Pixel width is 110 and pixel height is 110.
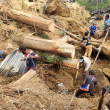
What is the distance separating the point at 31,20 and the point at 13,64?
2431mm

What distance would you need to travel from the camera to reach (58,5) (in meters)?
8.12

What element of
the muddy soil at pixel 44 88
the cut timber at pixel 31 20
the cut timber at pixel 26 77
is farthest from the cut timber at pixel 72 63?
the cut timber at pixel 31 20

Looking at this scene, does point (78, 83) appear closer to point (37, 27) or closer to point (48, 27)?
point (48, 27)

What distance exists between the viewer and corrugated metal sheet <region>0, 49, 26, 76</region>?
11.7ft

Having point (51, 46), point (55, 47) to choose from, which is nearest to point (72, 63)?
point (55, 47)

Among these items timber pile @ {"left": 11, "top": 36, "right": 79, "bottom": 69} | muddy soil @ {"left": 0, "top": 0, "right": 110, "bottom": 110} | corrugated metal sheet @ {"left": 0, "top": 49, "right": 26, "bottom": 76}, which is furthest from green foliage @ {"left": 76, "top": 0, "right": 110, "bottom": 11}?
corrugated metal sheet @ {"left": 0, "top": 49, "right": 26, "bottom": 76}

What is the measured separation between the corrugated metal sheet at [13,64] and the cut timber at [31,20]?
173 centimetres

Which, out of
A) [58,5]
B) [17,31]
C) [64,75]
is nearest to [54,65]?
[64,75]

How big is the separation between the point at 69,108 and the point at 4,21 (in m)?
5.26

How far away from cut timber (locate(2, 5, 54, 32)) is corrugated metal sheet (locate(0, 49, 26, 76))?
1730 mm

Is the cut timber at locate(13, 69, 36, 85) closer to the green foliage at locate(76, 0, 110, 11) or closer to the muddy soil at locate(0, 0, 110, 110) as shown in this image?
the muddy soil at locate(0, 0, 110, 110)

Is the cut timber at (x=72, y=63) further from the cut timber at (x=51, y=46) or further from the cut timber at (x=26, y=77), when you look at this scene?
the cut timber at (x=26, y=77)

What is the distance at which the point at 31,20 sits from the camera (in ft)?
17.2

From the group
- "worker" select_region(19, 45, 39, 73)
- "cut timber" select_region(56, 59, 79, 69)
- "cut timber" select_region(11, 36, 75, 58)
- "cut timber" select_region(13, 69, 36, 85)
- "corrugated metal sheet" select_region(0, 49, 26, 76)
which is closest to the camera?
"cut timber" select_region(13, 69, 36, 85)
